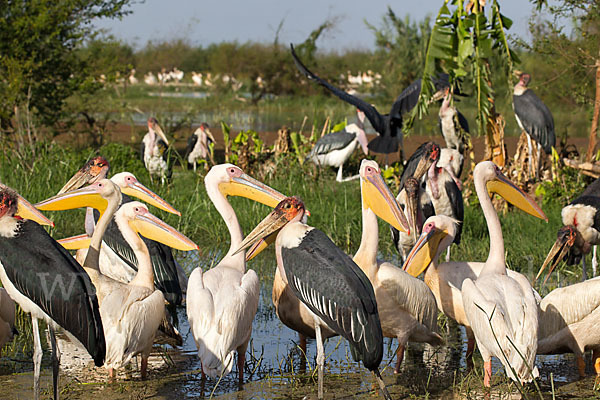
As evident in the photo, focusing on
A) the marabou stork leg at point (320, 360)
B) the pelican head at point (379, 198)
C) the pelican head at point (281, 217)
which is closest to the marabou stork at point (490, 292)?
the pelican head at point (379, 198)

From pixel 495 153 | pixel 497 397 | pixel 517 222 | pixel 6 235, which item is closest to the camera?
pixel 6 235

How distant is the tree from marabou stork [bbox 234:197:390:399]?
7.05 meters

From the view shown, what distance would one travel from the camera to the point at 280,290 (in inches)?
170

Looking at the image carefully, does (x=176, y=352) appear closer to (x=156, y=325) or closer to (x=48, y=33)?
(x=156, y=325)

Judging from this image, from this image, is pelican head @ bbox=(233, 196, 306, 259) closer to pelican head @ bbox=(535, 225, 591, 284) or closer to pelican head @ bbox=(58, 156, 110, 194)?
pelican head @ bbox=(58, 156, 110, 194)

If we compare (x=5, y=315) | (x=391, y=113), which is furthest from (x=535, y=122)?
(x=5, y=315)

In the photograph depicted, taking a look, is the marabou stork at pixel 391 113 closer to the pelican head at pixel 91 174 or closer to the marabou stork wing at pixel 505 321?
the pelican head at pixel 91 174

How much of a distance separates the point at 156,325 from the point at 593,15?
6.87 metres

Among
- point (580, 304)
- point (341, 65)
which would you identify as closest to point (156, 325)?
point (580, 304)

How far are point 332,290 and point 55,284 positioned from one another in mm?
1203

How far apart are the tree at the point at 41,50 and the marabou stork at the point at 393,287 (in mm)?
6810

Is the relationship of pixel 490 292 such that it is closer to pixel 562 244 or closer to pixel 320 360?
pixel 320 360

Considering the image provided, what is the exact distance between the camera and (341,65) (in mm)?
33000

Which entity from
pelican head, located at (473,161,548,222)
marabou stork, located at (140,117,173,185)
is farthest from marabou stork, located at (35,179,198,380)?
marabou stork, located at (140,117,173,185)
